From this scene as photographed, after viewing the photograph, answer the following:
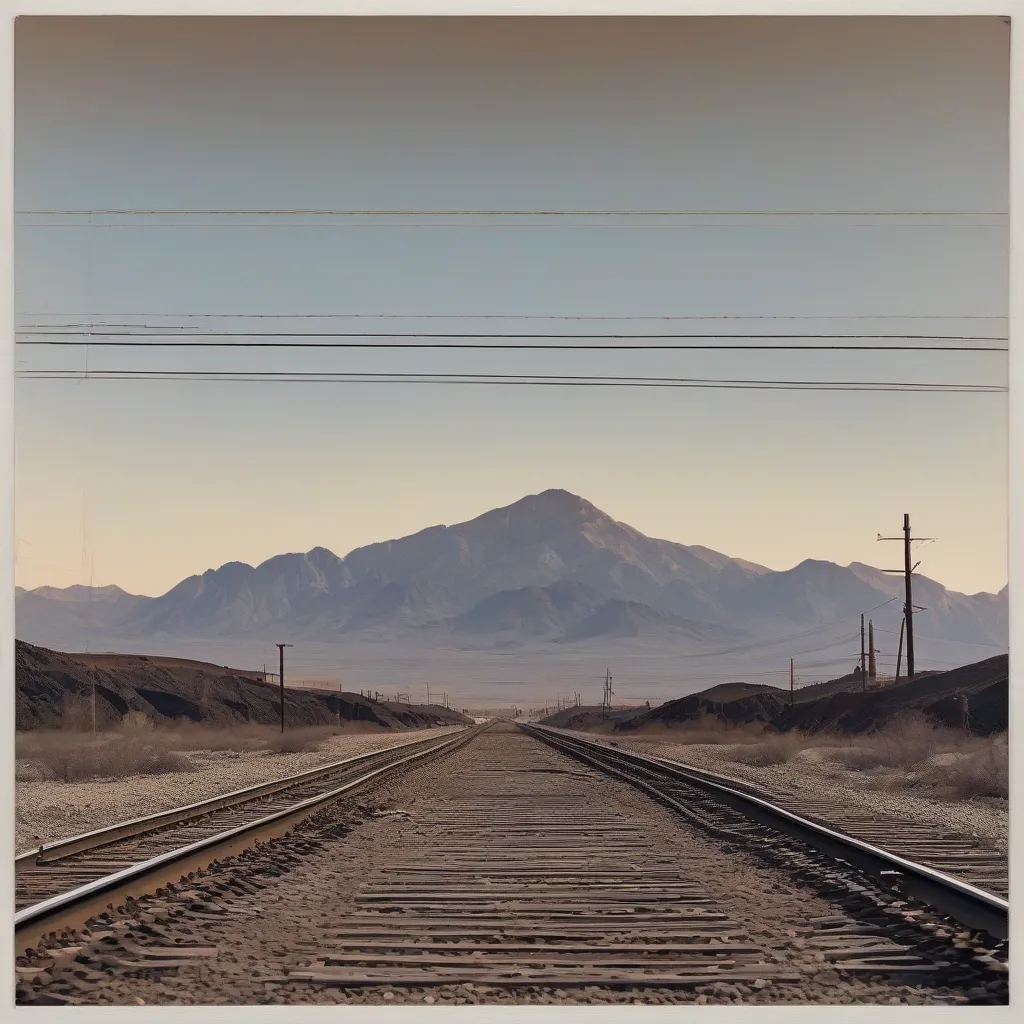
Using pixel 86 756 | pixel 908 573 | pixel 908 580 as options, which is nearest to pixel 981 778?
pixel 86 756

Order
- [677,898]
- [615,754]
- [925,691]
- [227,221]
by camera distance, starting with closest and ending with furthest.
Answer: [677,898] < [227,221] < [615,754] < [925,691]

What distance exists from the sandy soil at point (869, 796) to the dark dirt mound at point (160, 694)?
49.1 ft

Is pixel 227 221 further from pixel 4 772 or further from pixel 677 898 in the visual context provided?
pixel 677 898

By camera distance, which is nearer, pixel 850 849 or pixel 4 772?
pixel 4 772

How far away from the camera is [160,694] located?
5756 centimetres

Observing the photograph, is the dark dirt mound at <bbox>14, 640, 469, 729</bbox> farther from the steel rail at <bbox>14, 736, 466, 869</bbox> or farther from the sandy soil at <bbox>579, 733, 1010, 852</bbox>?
the sandy soil at <bbox>579, 733, 1010, 852</bbox>

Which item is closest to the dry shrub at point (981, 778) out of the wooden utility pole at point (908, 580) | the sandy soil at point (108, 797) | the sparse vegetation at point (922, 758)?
the sparse vegetation at point (922, 758)

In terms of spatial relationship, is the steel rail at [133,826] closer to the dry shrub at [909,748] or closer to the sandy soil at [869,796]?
the sandy soil at [869,796]

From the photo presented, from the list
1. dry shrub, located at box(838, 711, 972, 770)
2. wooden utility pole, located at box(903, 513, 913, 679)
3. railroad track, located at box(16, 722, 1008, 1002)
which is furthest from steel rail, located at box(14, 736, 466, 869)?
wooden utility pole, located at box(903, 513, 913, 679)

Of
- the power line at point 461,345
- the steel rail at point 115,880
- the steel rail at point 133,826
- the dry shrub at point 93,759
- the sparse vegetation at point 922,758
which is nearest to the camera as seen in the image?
the steel rail at point 115,880

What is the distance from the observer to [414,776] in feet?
60.3

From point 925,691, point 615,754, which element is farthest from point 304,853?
point 925,691

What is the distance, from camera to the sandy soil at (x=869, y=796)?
11867mm

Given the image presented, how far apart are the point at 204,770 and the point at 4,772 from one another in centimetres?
2022
